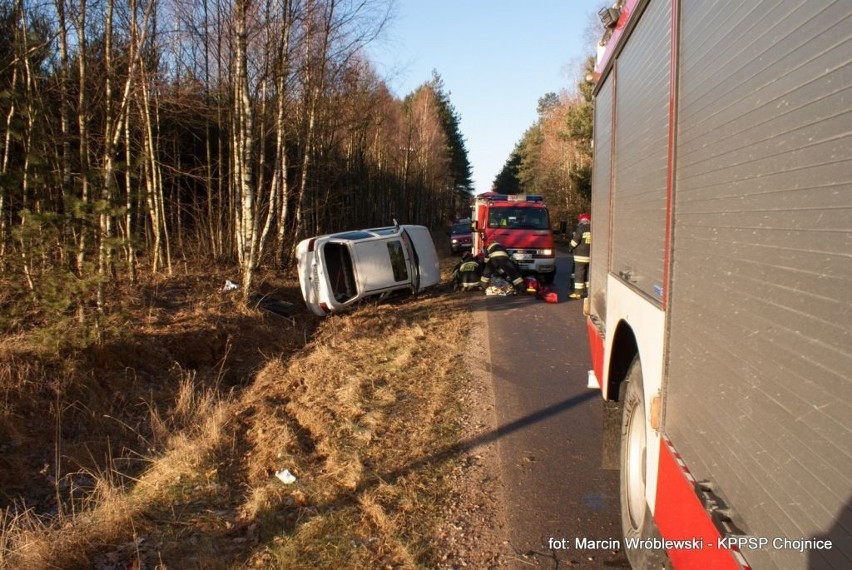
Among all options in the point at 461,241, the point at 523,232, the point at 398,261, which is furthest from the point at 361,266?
the point at 461,241

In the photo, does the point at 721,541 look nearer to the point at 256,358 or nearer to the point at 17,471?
the point at 17,471

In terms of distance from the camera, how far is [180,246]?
1575 centimetres

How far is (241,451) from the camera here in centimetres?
511

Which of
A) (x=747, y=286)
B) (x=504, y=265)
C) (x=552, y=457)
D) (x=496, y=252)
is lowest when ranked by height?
(x=552, y=457)

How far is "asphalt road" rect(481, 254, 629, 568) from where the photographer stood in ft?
12.0

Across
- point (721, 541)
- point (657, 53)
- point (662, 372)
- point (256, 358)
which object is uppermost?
point (657, 53)

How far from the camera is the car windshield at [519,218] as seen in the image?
17.5 meters

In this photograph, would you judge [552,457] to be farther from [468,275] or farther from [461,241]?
[461,241]

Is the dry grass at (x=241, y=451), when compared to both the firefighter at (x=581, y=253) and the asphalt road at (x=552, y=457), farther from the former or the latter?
the firefighter at (x=581, y=253)

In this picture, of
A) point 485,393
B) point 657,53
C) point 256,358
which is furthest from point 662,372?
point 256,358

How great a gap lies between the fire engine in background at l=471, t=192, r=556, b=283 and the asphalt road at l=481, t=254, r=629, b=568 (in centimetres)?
725

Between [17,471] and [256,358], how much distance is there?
4389mm

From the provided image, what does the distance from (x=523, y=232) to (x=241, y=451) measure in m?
13.0

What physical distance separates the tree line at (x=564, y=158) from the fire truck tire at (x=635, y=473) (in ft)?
87.5
